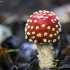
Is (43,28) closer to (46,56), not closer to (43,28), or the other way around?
(43,28)

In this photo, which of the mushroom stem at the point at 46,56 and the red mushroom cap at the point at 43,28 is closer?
the red mushroom cap at the point at 43,28

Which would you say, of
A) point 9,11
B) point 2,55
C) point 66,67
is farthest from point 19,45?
point 9,11

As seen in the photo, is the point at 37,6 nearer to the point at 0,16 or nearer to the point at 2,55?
the point at 0,16

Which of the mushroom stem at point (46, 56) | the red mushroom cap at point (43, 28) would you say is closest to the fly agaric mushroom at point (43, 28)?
the red mushroom cap at point (43, 28)

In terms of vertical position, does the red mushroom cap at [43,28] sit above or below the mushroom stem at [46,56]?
above

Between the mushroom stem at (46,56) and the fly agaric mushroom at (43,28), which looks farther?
the mushroom stem at (46,56)

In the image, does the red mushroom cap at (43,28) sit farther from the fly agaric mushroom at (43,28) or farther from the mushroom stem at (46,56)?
the mushroom stem at (46,56)
